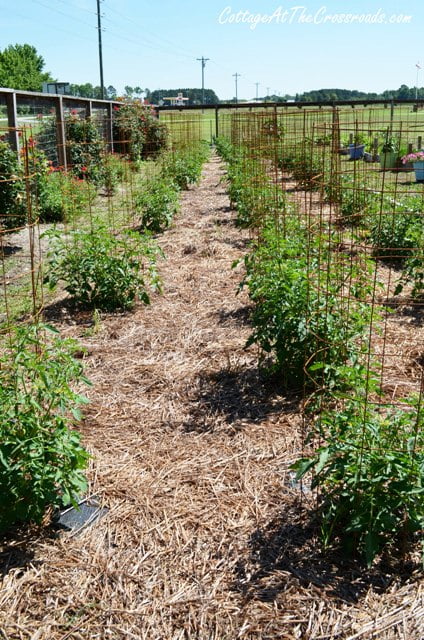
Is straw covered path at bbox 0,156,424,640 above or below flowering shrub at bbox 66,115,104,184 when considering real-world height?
below

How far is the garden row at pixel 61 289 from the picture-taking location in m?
2.65

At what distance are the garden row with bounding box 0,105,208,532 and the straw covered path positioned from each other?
0.24 m

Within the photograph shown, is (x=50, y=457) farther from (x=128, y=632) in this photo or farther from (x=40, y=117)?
(x=40, y=117)

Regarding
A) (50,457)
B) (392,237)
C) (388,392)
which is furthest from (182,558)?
(392,237)

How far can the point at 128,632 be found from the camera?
234cm

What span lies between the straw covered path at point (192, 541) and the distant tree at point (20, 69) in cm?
7908

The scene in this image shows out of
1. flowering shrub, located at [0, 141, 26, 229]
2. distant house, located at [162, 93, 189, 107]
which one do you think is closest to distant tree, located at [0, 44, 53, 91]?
distant house, located at [162, 93, 189, 107]

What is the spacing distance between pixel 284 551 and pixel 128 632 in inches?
29.5

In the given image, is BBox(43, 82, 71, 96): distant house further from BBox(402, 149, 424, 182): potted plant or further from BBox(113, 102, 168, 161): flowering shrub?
BBox(402, 149, 424, 182): potted plant

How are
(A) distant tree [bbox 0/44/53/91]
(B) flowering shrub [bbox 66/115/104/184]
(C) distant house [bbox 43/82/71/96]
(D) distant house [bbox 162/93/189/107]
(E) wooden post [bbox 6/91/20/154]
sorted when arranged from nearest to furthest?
(E) wooden post [bbox 6/91/20/154]
(B) flowering shrub [bbox 66/115/104/184]
(C) distant house [bbox 43/82/71/96]
(D) distant house [bbox 162/93/189/107]
(A) distant tree [bbox 0/44/53/91]

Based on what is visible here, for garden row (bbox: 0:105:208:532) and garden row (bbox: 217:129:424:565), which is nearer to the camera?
garden row (bbox: 217:129:424:565)

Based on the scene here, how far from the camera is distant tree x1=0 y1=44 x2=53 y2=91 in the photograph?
257 ft

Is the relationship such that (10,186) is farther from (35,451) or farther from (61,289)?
(35,451)

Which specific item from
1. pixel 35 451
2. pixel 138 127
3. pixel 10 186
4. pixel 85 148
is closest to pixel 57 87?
pixel 138 127
